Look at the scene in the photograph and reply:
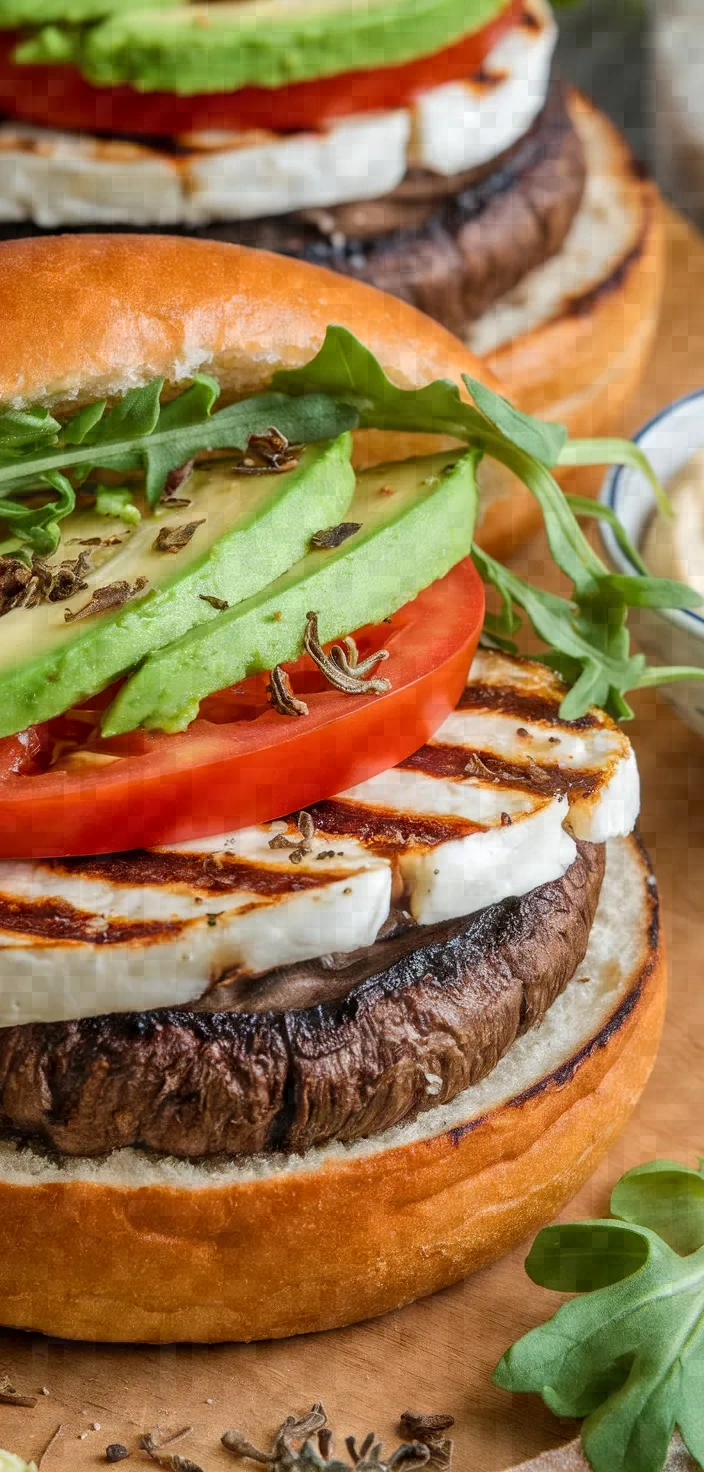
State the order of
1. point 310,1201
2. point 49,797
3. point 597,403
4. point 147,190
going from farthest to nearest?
point 597,403
point 147,190
point 310,1201
point 49,797

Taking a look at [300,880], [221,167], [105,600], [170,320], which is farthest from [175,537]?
[221,167]

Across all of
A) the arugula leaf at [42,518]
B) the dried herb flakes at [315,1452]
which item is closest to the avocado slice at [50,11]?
the arugula leaf at [42,518]

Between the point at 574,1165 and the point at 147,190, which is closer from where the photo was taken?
the point at 574,1165

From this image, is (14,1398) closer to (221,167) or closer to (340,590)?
(340,590)

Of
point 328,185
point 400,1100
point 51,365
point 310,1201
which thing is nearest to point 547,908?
point 400,1100

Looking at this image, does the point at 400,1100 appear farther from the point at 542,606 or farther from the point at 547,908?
the point at 542,606

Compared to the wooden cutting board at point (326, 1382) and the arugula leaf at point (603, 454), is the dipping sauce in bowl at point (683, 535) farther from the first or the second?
the wooden cutting board at point (326, 1382)

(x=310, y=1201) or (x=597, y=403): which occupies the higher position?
(x=597, y=403)
